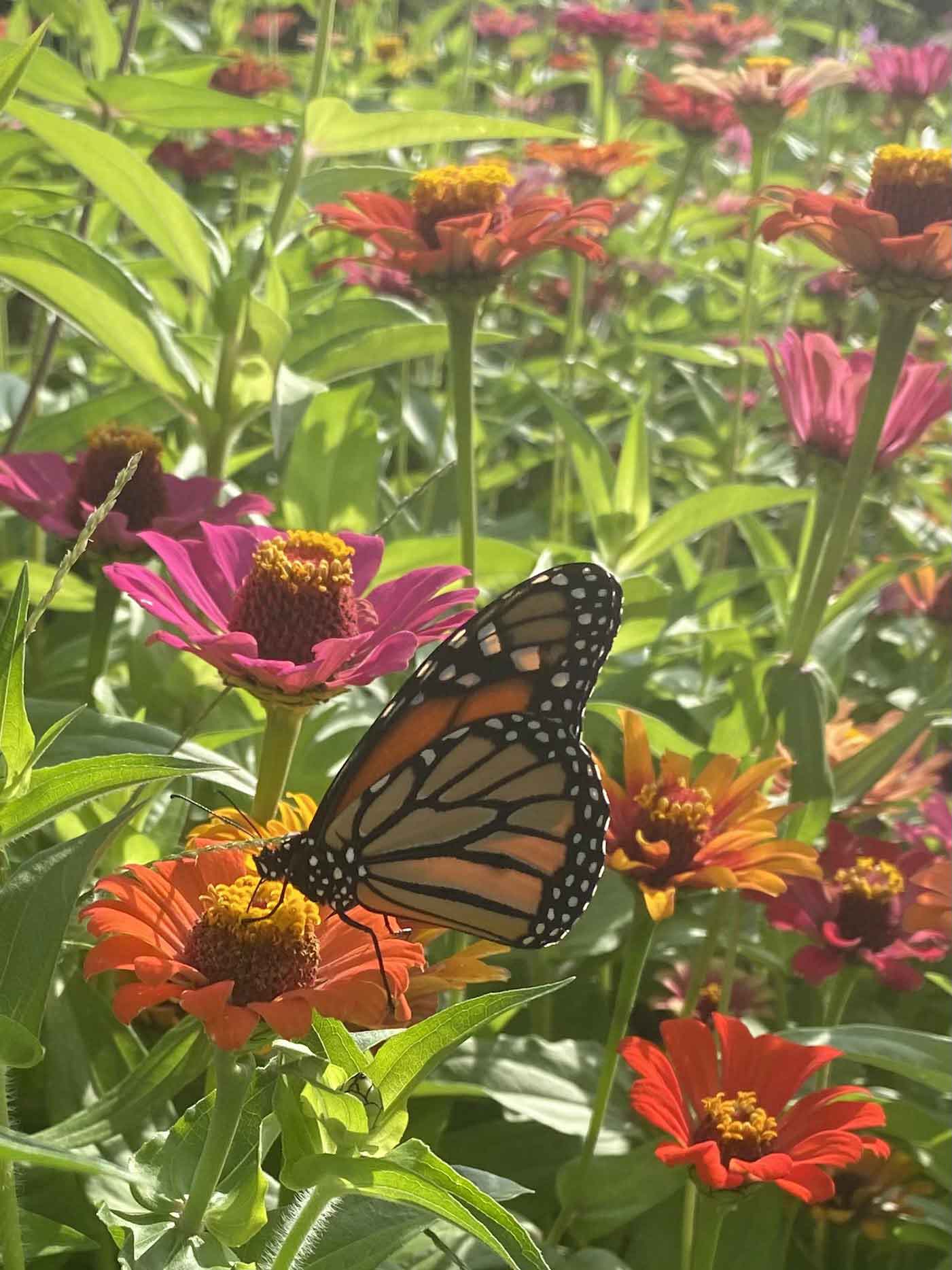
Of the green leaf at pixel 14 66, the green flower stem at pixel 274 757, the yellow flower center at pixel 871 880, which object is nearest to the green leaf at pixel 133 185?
the green leaf at pixel 14 66

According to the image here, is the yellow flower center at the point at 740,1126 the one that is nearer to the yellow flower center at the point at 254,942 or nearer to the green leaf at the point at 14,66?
the yellow flower center at the point at 254,942

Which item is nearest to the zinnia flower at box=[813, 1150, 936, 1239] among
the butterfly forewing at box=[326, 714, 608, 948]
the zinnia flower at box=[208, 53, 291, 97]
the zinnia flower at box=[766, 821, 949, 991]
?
the zinnia flower at box=[766, 821, 949, 991]

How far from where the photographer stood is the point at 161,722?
3.26ft

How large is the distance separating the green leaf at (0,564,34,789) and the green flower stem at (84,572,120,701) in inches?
12.5

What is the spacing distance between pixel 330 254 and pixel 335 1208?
1.28m

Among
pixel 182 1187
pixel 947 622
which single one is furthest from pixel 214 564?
Answer: pixel 947 622

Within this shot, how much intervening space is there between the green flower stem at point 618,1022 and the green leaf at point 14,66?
0.56 meters

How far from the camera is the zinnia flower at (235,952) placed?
54 cm

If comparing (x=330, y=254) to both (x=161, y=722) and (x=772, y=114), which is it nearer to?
(x=772, y=114)

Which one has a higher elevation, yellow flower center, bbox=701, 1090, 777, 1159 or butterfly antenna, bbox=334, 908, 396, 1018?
butterfly antenna, bbox=334, 908, 396, 1018

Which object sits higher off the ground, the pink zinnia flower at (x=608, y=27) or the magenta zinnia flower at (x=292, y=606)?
the pink zinnia flower at (x=608, y=27)

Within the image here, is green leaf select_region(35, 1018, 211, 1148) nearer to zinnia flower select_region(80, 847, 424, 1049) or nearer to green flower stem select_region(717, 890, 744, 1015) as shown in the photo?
zinnia flower select_region(80, 847, 424, 1049)

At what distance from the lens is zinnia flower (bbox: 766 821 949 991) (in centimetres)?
97

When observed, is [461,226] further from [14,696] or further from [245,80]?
[245,80]
